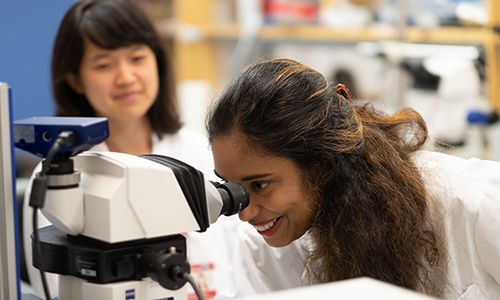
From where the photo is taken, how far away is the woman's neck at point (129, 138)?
6.61 ft

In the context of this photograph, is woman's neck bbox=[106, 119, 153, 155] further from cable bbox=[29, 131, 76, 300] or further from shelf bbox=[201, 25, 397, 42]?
shelf bbox=[201, 25, 397, 42]

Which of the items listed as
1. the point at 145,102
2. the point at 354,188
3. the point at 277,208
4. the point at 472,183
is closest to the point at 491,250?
the point at 472,183

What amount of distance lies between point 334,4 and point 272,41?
40 cm

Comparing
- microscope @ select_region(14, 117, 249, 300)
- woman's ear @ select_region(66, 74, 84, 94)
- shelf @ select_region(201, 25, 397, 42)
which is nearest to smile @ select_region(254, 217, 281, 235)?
microscope @ select_region(14, 117, 249, 300)

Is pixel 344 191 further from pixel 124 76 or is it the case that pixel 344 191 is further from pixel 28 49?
pixel 28 49

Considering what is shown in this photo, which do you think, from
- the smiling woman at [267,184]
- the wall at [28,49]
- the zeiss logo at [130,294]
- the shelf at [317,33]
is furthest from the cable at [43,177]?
the shelf at [317,33]

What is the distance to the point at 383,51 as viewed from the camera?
2834 millimetres

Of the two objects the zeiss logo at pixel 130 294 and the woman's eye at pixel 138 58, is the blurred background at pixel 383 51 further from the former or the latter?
the zeiss logo at pixel 130 294

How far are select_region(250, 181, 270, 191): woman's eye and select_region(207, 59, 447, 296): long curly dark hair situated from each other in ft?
0.17

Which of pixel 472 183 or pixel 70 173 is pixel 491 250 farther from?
pixel 70 173

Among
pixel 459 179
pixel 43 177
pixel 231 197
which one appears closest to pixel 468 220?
pixel 459 179

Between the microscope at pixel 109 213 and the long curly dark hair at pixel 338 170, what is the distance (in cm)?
28

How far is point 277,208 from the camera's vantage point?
1226 mm

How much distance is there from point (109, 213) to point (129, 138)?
1143mm
